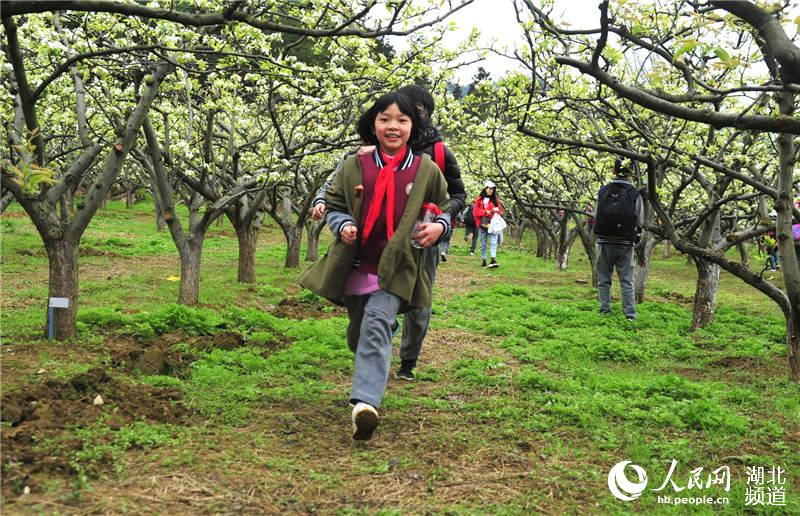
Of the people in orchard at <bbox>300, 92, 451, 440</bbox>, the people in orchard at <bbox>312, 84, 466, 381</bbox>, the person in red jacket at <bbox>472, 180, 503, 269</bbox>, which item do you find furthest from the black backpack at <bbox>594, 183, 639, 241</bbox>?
the person in red jacket at <bbox>472, 180, 503, 269</bbox>

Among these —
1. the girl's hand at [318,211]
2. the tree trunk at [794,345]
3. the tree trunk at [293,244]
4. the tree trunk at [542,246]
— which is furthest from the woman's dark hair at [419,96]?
the tree trunk at [542,246]

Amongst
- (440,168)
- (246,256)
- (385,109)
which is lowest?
(246,256)

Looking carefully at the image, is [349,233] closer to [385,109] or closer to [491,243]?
[385,109]

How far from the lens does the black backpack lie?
29.9 feet

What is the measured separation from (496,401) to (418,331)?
2.80 ft

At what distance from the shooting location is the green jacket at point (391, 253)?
4102 mm

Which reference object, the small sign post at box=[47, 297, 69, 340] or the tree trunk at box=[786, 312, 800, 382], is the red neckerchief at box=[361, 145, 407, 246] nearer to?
the small sign post at box=[47, 297, 69, 340]

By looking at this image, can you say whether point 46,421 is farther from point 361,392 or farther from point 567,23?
point 567,23

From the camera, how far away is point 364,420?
3775mm

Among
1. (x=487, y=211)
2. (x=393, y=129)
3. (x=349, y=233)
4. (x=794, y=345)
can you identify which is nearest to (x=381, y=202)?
(x=349, y=233)

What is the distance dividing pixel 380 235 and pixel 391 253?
216 mm

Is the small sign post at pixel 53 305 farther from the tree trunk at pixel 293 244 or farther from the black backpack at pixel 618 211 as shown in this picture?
the tree trunk at pixel 293 244

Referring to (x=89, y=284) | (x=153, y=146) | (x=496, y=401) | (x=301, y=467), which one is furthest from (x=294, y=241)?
(x=301, y=467)

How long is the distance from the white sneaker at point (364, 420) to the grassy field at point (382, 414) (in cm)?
10
